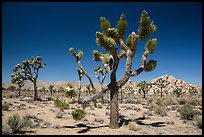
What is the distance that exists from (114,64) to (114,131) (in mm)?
2973

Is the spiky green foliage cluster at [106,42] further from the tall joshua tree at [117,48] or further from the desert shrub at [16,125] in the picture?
the desert shrub at [16,125]

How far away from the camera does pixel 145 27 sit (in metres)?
9.25

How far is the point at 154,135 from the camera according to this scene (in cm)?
798

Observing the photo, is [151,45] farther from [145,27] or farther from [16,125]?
[16,125]

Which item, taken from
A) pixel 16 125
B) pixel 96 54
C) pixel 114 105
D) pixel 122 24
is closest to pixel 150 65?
pixel 122 24

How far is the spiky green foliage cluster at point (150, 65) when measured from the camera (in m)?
9.75

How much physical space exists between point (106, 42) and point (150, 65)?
2.44m

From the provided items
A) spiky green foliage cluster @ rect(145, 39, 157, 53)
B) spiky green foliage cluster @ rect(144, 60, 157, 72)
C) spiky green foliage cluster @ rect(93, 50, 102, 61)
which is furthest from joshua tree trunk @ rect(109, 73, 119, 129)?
spiky green foliage cluster @ rect(145, 39, 157, 53)

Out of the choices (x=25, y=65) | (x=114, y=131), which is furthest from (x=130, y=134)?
(x=25, y=65)

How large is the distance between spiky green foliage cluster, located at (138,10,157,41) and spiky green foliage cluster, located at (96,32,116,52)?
4.51 ft

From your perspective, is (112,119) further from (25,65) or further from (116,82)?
(25,65)

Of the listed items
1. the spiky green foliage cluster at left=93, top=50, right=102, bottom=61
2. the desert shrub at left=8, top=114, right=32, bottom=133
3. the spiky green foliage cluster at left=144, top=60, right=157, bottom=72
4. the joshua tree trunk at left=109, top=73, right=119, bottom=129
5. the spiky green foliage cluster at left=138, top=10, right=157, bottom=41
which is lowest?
the desert shrub at left=8, top=114, right=32, bottom=133

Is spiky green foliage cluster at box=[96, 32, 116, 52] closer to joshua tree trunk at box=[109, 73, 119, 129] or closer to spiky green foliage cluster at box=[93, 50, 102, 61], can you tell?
joshua tree trunk at box=[109, 73, 119, 129]

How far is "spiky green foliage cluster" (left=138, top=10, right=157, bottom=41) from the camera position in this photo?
30.0 ft
